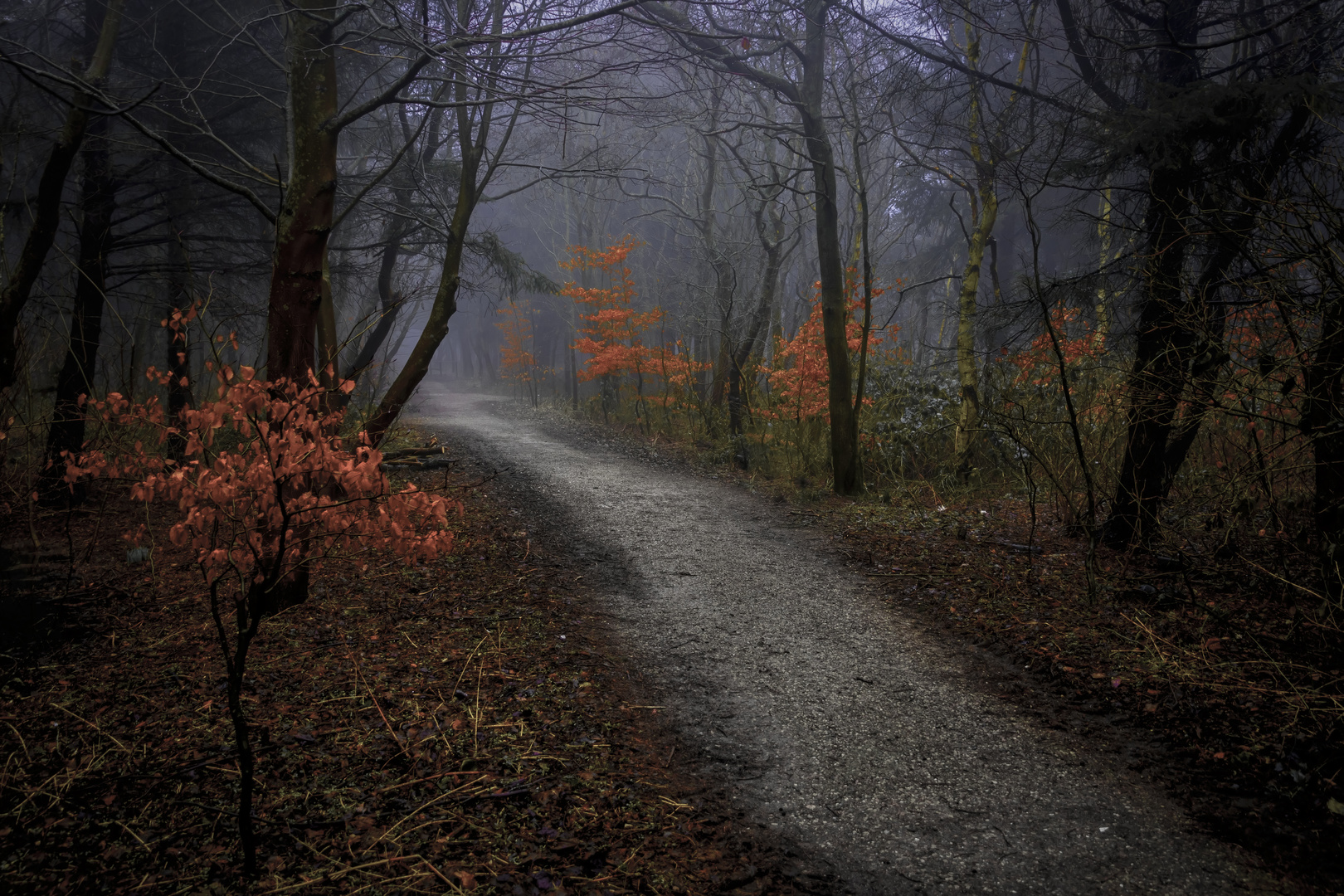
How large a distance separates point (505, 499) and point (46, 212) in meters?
4.95

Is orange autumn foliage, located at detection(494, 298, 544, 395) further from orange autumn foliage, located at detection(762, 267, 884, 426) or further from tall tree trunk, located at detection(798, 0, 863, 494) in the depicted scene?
tall tree trunk, located at detection(798, 0, 863, 494)

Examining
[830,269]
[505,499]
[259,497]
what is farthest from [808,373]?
[259,497]

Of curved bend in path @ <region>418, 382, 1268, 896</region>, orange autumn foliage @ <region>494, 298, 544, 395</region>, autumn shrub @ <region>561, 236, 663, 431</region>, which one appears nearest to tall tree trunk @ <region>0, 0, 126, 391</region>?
curved bend in path @ <region>418, 382, 1268, 896</region>

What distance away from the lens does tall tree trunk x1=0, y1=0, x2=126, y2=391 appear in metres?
5.12

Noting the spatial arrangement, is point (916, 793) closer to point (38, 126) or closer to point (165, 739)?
point (165, 739)

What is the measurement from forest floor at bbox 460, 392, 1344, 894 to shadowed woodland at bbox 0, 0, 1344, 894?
28mm

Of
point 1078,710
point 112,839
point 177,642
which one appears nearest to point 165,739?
point 112,839

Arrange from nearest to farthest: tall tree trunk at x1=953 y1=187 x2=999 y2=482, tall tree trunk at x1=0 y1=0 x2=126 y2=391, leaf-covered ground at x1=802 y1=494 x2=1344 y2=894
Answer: leaf-covered ground at x1=802 y1=494 x2=1344 y2=894, tall tree trunk at x1=0 y1=0 x2=126 y2=391, tall tree trunk at x1=953 y1=187 x2=999 y2=482

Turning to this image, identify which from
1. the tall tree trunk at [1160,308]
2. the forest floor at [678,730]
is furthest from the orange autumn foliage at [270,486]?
the tall tree trunk at [1160,308]

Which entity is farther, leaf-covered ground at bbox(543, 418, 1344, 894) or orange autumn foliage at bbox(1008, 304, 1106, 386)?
orange autumn foliage at bbox(1008, 304, 1106, 386)

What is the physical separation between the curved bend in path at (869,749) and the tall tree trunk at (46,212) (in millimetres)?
4993

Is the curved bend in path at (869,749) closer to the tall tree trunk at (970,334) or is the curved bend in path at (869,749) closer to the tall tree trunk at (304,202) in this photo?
the tall tree trunk at (304,202)

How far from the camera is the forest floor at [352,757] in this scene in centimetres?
250

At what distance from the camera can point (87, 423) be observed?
7.78 m
